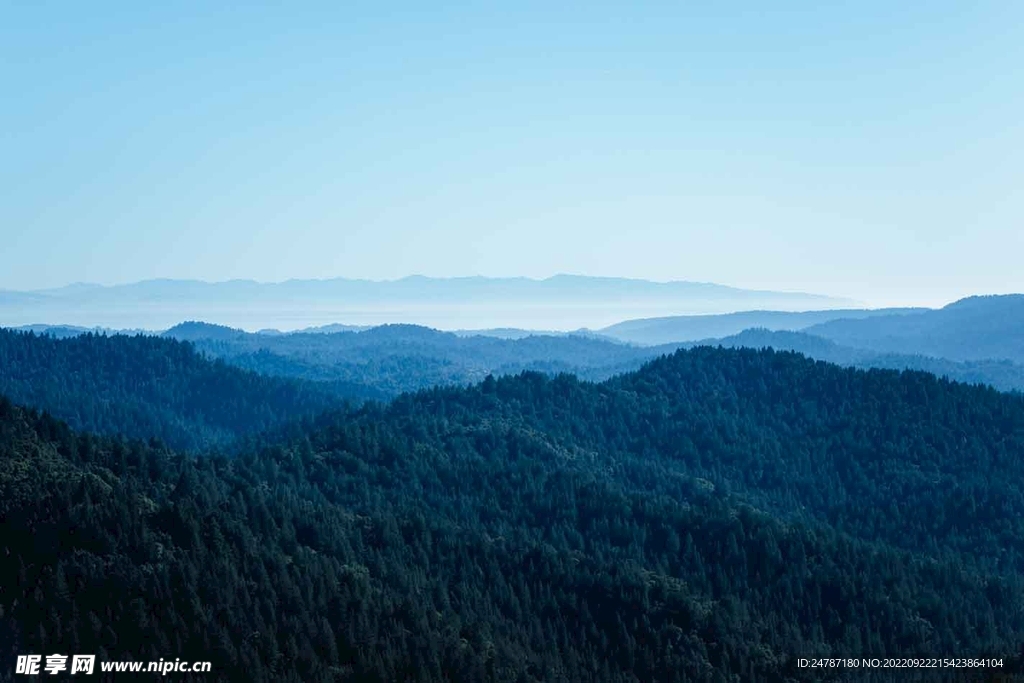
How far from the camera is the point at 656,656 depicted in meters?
131

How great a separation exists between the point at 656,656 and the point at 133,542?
62.3m

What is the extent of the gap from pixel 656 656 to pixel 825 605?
38440mm

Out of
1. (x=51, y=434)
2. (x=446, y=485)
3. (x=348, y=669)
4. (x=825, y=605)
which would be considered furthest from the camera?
(x=446, y=485)

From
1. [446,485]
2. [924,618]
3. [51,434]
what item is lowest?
[924,618]

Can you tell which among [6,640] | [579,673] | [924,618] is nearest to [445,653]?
[579,673]

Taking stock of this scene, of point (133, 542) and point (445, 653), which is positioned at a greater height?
point (133, 542)

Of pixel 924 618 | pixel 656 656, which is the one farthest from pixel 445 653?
pixel 924 618

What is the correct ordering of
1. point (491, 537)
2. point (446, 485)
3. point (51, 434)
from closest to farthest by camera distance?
point (51, 434)
point (491, 537)
point (446, 485)

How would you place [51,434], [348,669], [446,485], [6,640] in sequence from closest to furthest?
[6,640] → [348,669] → [51,434] → [446,485]

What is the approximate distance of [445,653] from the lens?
114 m

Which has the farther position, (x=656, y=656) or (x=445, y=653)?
(x=656, y=656)

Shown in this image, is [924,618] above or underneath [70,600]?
underneath

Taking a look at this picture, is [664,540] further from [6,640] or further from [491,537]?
[6,640]

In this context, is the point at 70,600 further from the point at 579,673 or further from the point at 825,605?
the point at 825,605
